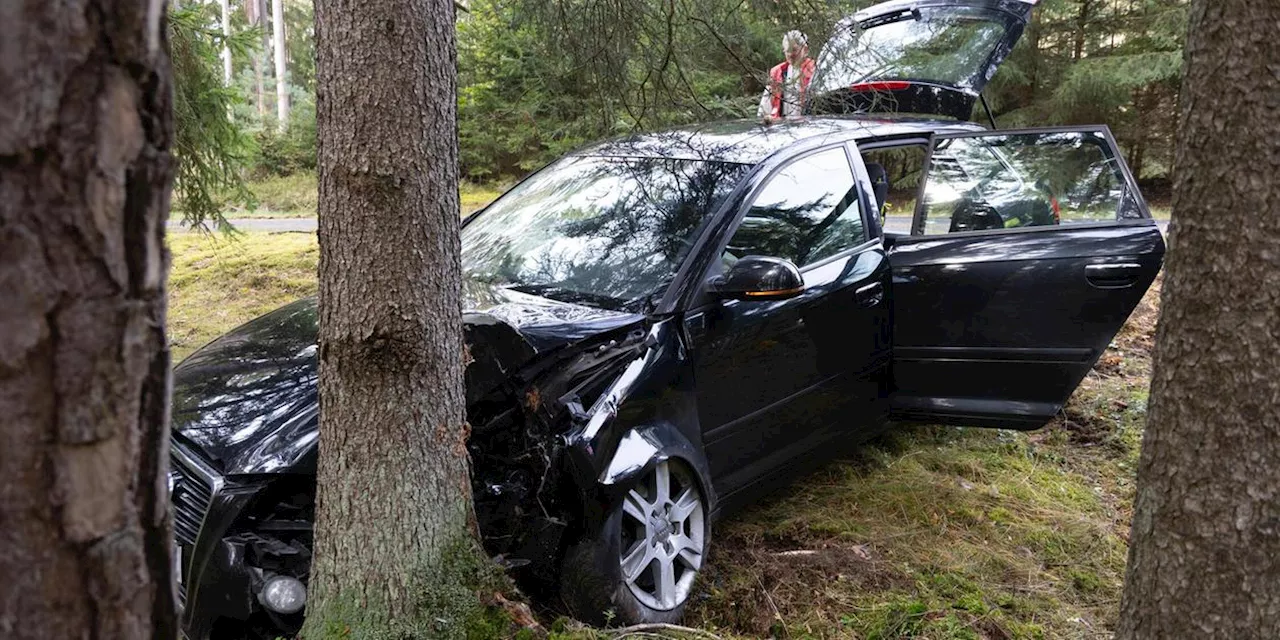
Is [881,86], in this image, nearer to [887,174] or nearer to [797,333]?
[887,174]

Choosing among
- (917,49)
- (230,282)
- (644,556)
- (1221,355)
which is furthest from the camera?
(230,282)

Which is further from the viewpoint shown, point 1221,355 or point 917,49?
point 917,49

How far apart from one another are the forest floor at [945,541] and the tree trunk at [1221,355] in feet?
3.60

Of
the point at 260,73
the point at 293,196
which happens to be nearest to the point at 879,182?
the point at 293,196

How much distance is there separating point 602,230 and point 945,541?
1867mm

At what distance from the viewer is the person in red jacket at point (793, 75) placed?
4.84m

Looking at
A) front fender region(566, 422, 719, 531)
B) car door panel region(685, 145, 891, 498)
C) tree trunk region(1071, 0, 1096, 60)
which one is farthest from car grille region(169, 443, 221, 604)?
tree trunk region(1071, 0, 1096, 60)

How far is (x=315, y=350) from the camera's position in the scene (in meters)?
3.08

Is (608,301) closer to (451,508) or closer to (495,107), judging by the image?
(451,508)

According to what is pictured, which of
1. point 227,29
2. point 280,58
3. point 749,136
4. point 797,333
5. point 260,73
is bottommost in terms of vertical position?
point 797,333

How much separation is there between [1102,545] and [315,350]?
3143 millimetres

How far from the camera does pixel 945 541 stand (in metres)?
3.55

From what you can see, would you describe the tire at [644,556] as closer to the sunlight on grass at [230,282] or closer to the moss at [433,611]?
the moss at [433,611]

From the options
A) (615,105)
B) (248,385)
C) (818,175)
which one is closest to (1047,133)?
(818,175)
